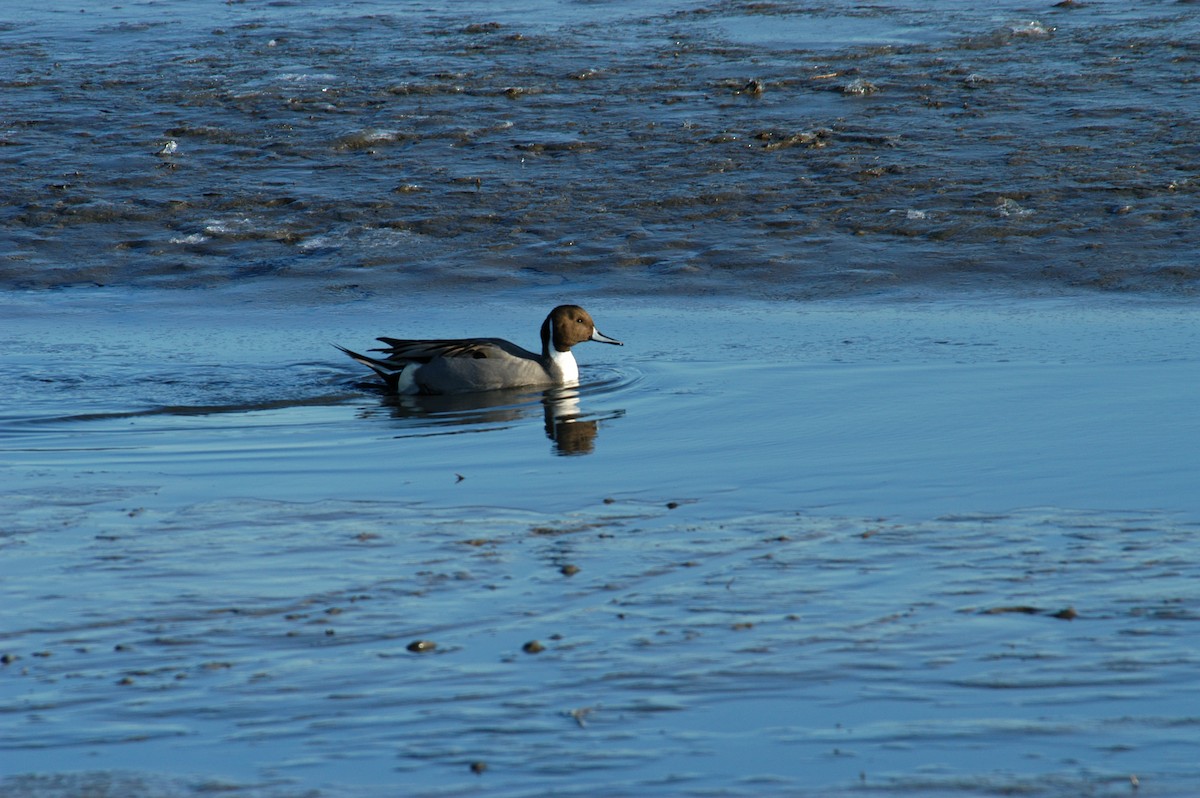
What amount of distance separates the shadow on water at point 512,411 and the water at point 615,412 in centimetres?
6

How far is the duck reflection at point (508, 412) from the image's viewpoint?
8164 millimetres

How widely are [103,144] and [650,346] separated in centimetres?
719

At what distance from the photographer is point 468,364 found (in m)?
9.52

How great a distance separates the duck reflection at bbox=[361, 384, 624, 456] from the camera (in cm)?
816

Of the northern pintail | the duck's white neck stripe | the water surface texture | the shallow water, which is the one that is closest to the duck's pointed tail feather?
the northern pintail

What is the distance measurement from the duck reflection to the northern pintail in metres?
0.06

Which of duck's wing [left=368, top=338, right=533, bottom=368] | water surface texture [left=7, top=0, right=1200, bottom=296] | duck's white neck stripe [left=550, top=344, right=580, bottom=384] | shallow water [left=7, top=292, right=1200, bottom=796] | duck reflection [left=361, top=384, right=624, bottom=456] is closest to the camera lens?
shallow water [left=7, top=292, right=1200, bottom=796]

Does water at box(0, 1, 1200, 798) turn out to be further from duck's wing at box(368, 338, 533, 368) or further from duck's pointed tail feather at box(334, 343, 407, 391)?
duck's wing at box(368, 338, 533, 368)

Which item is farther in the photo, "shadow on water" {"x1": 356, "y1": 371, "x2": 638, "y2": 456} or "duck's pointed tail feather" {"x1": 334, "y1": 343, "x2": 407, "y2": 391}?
"duck's pointed tail feather" {"x1": 334, "y1": 343, "x2": 407, "y2": 391}

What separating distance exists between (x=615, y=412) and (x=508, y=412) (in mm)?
681

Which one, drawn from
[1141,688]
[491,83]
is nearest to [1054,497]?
[1141,688]

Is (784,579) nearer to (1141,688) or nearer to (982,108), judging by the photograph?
(1141,688)

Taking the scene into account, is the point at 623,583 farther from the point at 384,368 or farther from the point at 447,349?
the point at 384,368

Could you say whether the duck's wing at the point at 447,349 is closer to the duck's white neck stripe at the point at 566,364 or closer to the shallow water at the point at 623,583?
the duck's white neck stripe at the point at 566,364
